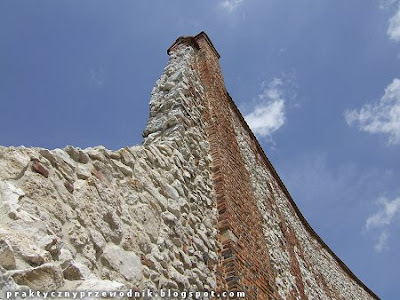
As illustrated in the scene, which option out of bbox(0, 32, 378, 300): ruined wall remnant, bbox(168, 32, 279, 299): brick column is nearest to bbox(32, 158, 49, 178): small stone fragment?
bbox(0, 32, 378, 300): ruined wall remnant

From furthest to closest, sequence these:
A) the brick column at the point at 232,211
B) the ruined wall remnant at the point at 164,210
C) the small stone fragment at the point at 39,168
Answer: the brick column at the point at 232,211 < the small stone fragment at the point at 39,168 < the ruined wall remnant at the point at 164,210

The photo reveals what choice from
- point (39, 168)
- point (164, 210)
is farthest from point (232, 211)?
point (39, 168)

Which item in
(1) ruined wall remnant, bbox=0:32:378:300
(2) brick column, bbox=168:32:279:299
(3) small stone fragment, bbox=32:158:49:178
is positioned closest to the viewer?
(1) ruined wall remnant, bbox=0:32:378:300

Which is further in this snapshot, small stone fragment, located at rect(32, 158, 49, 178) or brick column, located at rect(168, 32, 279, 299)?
brick column, located at rect(168, 32, 279, 299)

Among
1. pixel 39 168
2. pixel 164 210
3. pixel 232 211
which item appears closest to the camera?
pixel 39 168

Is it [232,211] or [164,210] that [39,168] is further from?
[232,211]

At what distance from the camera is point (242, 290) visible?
166 inches

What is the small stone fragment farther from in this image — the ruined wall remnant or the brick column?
the brick column

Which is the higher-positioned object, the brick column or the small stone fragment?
the brick column

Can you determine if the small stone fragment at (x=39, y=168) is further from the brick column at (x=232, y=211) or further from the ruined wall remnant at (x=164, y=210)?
the brick column at (x=232, y=211)

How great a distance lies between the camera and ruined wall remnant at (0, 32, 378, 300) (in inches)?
86.7

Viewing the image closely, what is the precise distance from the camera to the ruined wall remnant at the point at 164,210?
2.20 m

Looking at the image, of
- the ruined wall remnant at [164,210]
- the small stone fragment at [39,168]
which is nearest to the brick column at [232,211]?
the ruined wall remnant at [164,210]

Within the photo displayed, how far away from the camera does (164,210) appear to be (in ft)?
12.7
